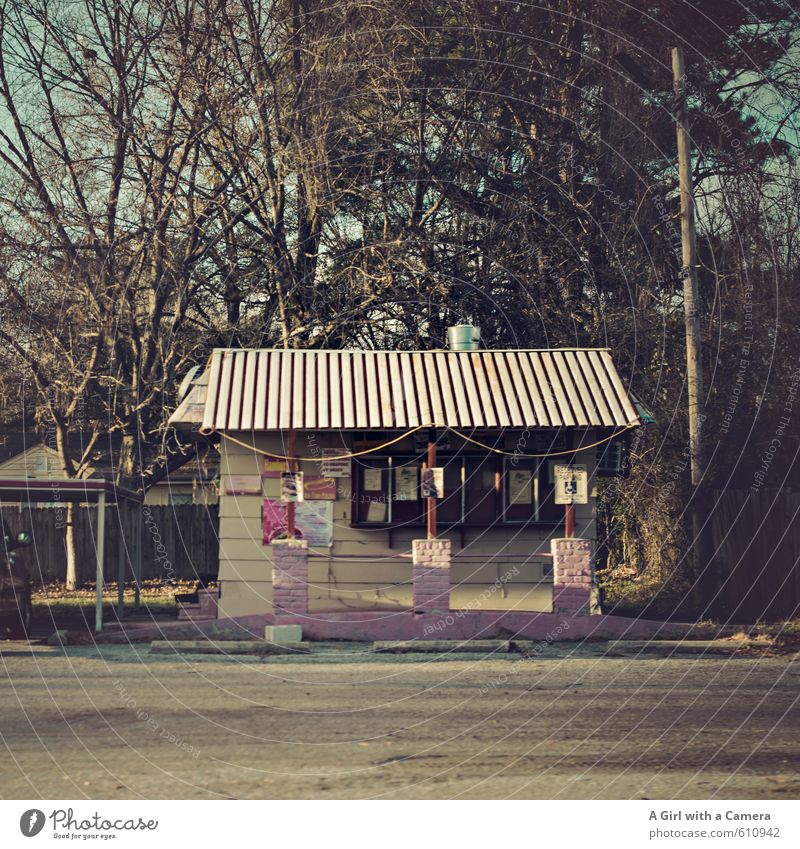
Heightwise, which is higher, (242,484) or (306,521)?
(242,484)

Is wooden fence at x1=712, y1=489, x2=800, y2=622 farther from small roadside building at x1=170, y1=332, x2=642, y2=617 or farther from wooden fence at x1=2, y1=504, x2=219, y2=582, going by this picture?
wooden fence at x1=2, y1=504, x2=219, y2=582

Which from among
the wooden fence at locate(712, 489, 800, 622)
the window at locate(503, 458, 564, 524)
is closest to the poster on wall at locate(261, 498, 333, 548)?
the window at locate(503, 458, 564, 524)

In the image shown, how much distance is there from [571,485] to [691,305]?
5.74 meters

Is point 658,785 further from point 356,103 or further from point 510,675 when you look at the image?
point 356,103

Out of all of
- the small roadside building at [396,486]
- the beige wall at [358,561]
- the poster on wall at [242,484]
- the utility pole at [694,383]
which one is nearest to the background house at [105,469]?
the poster on wall at [242,484]

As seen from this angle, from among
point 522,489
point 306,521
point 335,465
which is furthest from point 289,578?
point 522,489

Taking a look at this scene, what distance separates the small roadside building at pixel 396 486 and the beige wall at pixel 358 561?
17 mm

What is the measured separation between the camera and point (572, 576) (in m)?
16.9

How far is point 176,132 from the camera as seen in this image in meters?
24.7

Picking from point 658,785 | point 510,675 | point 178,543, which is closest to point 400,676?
point 510,675

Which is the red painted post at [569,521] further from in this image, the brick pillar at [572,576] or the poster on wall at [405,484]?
the poster on wall at [405,484]

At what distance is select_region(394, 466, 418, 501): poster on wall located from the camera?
60.2 ft

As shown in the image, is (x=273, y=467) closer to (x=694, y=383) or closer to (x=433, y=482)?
(x=433, y=482)

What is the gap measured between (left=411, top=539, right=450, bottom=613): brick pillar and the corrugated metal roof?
189cm
